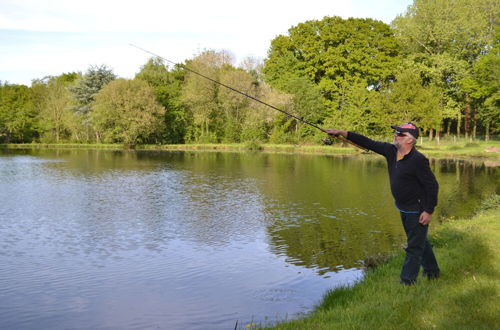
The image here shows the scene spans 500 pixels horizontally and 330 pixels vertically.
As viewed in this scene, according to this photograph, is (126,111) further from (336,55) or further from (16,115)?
(336,55)

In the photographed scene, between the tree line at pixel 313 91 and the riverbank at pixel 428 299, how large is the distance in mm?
41444

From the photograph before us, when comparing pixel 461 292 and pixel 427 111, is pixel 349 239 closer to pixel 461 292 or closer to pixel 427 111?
pixel 461 292

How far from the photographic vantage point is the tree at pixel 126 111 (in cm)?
6038

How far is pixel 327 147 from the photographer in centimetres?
5384

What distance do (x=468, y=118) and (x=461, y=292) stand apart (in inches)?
2247

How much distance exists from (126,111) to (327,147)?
1037 inches

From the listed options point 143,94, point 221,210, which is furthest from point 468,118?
point 221,210

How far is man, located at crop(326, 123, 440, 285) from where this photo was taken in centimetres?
622

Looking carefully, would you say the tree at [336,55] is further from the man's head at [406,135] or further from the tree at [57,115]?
the man's head at [406,135]

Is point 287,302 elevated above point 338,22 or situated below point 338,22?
below

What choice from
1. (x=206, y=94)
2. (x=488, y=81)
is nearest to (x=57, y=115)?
(x=206, y=94)

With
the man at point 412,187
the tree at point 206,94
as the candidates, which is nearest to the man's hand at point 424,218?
the man at point 412,187

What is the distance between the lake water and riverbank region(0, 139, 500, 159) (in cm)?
1659

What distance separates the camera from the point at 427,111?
4884 centimetres
